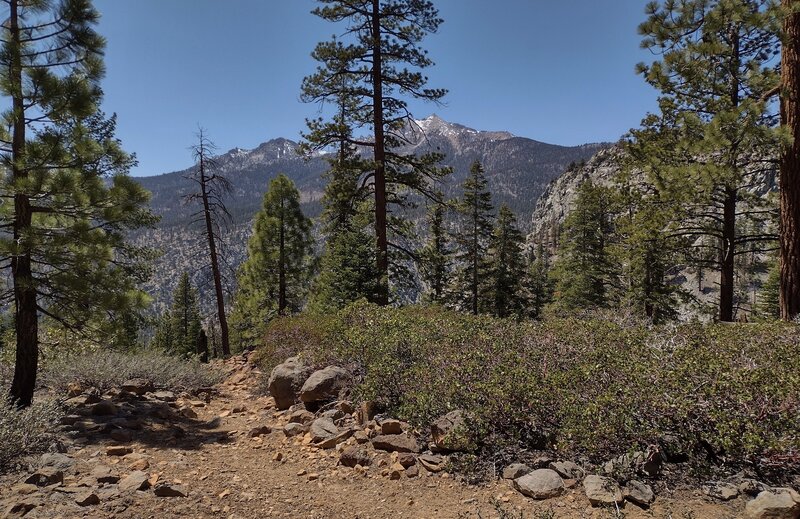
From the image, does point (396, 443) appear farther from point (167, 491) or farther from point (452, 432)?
point (167, 491)

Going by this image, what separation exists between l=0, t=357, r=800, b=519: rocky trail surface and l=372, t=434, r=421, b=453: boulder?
2 cm

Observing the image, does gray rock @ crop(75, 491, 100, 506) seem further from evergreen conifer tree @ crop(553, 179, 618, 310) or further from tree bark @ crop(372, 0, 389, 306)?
evergreen conifer tree @ crop(553, 179, 618, 310)

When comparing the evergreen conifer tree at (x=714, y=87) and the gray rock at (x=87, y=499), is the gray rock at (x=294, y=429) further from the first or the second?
the evergreen conifer tree at (x=714, y=87)

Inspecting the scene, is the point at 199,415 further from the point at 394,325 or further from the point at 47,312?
the point at 394,325

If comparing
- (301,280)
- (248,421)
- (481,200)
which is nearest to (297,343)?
(248,421)

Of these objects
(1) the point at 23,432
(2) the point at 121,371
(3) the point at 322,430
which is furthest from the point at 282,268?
(1) the point at 23,432

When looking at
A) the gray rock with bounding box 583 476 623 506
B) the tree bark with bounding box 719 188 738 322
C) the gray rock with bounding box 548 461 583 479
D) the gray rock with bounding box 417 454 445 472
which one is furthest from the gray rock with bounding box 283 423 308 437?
the tree bark with bounding box 719 188 738 322

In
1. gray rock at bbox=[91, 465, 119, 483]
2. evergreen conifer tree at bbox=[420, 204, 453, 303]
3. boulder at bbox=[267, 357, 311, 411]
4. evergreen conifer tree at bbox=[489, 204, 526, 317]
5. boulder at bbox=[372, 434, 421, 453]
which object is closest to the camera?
gray rock at bbox=[91, 465, 119, 483]

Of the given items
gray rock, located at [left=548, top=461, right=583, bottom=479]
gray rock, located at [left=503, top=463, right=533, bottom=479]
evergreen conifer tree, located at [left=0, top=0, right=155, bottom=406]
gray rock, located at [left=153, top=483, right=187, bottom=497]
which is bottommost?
gray rock, located at [left=153, top=483, right=187, bottom=497]

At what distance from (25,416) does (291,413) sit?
10.7ft

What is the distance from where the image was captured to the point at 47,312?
6.49 metres

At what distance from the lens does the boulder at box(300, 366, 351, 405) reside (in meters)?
6.75

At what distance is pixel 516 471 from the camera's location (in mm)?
4023

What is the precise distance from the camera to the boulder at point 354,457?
4.89m
